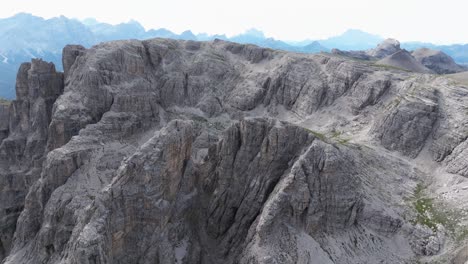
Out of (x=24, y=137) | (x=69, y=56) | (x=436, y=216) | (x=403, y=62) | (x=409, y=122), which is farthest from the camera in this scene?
(x=403, y=62)

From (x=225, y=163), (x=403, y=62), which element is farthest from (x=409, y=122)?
(x=403, y=62)

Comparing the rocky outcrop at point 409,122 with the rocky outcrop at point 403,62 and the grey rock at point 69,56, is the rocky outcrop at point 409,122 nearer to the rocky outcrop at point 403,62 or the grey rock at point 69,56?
the grey rock at point 69,56

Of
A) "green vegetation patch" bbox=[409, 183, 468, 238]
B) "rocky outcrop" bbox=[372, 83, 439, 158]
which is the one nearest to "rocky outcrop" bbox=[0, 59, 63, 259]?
"green vegetation patch" bbox=[409, 183, 468, 238]

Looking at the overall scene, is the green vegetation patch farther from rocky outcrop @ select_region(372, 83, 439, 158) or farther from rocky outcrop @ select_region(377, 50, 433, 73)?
rocky outcrop @ select_region(377, 50, 433, 73)

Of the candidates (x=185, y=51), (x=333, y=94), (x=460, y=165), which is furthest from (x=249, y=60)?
(x=460, y=165)

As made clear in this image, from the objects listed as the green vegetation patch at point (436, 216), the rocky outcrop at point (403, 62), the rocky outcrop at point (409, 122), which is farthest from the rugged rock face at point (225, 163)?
the rocky outcrop at point (403, 62)

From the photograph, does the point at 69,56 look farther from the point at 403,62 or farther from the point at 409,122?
the point at 403,62

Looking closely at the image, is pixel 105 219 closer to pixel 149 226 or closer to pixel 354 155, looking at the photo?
pixel 149 226
